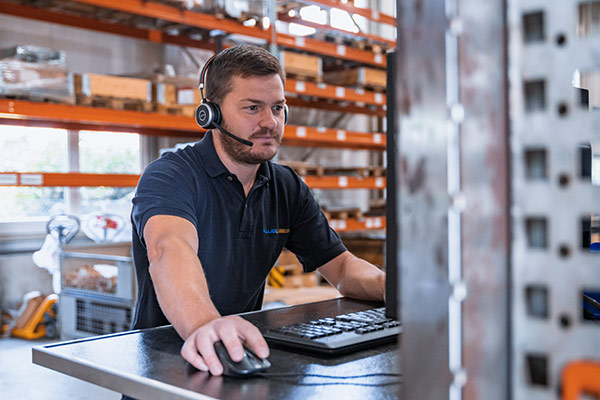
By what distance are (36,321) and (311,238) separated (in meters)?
4.07

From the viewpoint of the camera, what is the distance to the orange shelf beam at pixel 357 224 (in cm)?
623

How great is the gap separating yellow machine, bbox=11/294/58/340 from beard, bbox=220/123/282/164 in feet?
13.3

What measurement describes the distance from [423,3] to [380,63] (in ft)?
22.9

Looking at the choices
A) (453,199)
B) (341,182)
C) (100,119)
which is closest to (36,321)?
(100,119)

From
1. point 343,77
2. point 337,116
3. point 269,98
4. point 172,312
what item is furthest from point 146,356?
point 337,116

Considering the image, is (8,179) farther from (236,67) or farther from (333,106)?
(333,106)

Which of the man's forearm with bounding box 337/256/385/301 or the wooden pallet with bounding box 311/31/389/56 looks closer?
the man's forearm with bounding box 337/256/385/301

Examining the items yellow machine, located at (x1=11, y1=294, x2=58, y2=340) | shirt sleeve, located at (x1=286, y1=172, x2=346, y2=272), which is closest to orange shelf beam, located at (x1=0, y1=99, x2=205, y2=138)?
yellow machine, located at (x1=11, y1=294, x2=58, y2=340)

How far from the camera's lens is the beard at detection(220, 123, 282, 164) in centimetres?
207

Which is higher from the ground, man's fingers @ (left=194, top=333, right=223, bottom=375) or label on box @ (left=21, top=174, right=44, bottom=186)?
label on box @ (left=21, top=174, right=44, bottom=186)

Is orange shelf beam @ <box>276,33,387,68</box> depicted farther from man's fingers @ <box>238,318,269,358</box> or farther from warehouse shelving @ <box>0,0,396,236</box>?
man's fingers @ <box>238,318,269,358</box>

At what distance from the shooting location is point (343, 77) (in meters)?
7.07

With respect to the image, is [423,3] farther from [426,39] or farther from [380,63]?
[380,63]

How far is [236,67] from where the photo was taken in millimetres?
2064
